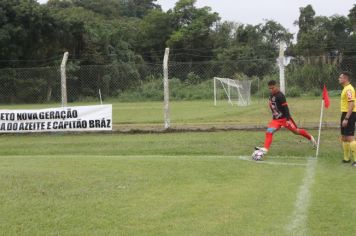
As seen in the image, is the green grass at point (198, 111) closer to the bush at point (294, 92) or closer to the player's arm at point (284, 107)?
the bush at point (294, 92)

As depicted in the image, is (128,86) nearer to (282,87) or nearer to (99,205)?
(282,87)

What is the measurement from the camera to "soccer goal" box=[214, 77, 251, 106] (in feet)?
107

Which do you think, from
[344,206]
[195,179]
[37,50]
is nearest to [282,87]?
[195,179]

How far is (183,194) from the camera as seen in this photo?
7.81 meters

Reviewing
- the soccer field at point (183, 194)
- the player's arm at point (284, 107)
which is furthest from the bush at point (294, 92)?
the player's arm at point (284, 107)

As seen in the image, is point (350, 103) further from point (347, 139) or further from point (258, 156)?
point (258, 156)

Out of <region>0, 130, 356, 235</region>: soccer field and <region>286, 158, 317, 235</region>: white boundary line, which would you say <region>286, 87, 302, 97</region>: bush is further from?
<region>286, 158, 317, 235</region>: white boundary line

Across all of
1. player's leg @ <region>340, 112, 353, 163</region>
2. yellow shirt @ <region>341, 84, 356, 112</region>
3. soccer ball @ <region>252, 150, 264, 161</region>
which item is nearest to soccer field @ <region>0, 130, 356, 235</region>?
soccer ball @ <region>252, 150, 264, 161</region>

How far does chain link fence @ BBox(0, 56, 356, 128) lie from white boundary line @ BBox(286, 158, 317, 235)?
10.4 m

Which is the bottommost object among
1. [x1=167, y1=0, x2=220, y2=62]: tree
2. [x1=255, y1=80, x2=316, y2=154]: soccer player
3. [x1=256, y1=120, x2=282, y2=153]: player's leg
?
[x1=256, y1=120, x2=282, y2=153]: player's leg

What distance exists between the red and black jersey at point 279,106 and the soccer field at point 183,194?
927 millimetres

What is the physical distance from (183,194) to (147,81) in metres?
17.0

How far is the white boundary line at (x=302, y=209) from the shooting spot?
6.05m

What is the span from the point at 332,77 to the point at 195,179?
490 inches
